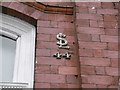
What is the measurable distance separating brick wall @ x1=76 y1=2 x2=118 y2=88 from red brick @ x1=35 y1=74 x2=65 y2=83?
20 cm

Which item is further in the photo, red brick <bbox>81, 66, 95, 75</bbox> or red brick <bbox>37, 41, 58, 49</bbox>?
red brick <bbox>37, 41, 58, 49</bbox>

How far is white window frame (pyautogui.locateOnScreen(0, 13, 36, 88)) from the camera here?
3020 mm

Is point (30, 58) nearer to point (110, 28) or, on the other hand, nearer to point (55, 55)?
point (55, 55)

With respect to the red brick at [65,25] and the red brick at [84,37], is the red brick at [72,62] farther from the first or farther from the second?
the red brick at [65,25]

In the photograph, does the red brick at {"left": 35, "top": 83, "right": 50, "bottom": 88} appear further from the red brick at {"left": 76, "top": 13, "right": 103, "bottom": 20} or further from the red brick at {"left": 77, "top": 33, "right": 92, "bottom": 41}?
the red brick at {"left": 76, "top": 13, "right": 103, "bottom": 20}

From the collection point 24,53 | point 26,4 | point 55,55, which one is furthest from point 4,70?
point 26,4

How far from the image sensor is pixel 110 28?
321 centimetres

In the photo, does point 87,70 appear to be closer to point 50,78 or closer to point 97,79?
point 97,79

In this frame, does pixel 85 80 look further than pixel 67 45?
No

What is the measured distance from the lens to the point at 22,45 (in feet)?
10.6

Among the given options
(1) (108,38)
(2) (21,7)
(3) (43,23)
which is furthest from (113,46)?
(2) (21,7)

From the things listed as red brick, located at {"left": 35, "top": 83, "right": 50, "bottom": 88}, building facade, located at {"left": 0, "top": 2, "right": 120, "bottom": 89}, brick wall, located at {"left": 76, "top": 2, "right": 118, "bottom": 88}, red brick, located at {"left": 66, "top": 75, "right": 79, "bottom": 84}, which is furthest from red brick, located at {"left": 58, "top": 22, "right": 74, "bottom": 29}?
red brick, located at {"left": 35, "top": 83, "right": 50, "bottom": 88}

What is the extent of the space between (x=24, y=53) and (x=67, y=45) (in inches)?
15.7

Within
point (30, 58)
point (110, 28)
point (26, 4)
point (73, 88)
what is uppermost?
point (26, 4)
